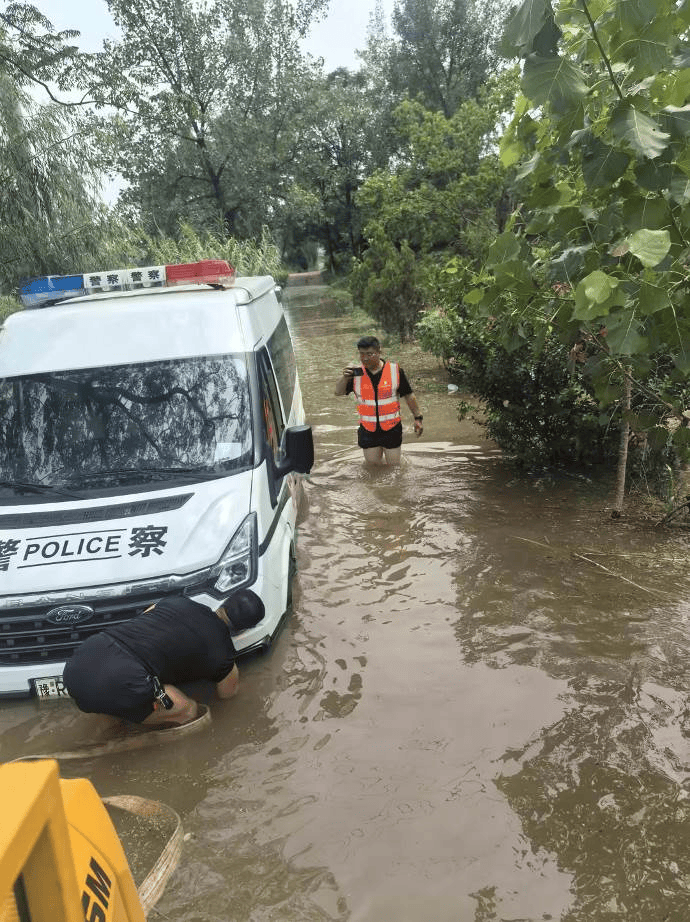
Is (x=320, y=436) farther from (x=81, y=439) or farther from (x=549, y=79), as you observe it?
(x=549, y=79)

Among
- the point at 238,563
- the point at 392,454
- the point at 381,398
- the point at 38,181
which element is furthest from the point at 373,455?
the point at 38,181

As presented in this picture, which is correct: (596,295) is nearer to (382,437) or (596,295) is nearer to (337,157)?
(382,437)

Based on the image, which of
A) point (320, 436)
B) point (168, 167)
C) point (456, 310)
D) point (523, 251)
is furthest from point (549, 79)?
point (168, 167)

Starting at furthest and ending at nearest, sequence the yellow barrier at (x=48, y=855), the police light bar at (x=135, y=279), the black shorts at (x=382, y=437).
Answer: the black shorts at (x=382, y=437) < the police light bar at (x=135, y=279) < the yellow barrier at (x=48, y=855)

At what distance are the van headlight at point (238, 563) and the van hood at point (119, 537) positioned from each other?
4cm

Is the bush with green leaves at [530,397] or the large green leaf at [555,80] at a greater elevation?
the large green leaf at [555,80]

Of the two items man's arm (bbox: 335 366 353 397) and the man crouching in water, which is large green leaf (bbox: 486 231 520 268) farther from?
man's arm (bbox: 335 366 353 397)

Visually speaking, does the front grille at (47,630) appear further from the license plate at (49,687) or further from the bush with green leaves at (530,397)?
the bush with green leaves at (530,397)

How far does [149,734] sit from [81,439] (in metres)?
1.93

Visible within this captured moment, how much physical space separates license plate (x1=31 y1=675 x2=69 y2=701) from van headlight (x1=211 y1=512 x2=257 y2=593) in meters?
0.97

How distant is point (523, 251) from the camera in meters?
2.86

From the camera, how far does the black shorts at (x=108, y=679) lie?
3404 mm

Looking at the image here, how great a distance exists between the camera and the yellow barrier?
3.58 ft

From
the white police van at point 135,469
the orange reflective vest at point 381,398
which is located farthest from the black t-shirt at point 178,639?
the orange reflective vest at point 381,398
